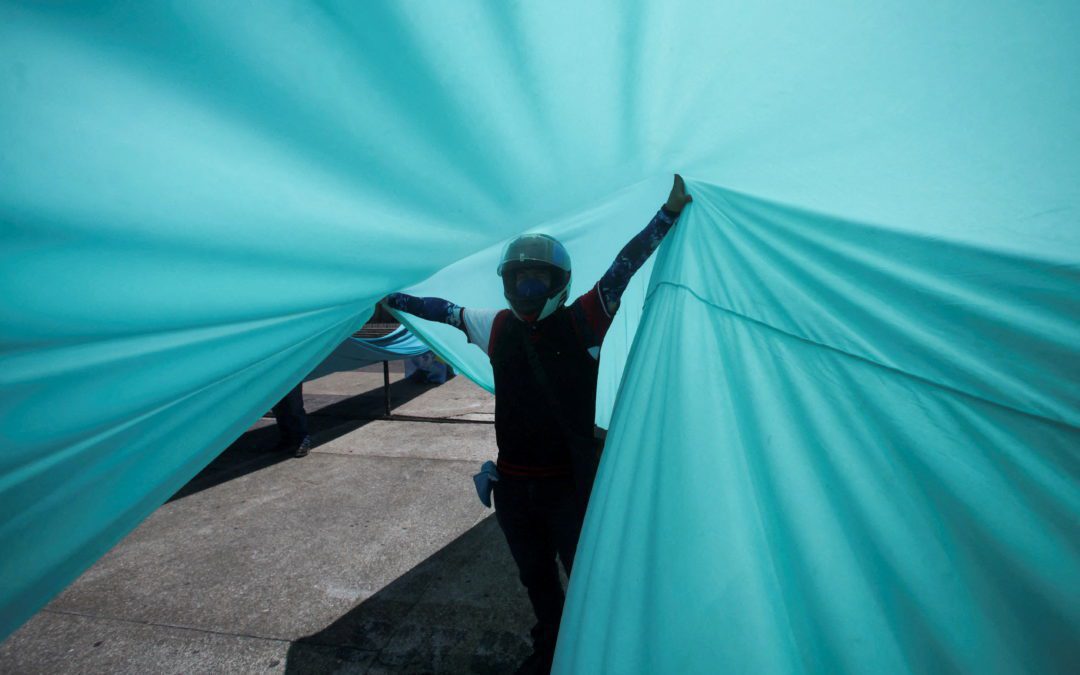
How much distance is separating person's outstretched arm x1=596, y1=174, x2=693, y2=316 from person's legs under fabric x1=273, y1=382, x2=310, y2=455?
16.7ft

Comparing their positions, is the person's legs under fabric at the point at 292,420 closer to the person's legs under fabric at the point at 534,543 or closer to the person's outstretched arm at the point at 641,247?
the person's legs under fabric at the point at 534,543

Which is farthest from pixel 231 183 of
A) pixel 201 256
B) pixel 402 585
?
pixel 402 585

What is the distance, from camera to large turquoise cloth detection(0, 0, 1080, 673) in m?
0.75

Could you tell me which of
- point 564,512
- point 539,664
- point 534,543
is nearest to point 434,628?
point 539,664

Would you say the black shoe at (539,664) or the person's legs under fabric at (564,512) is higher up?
the person's legs under fabric at (564,512)

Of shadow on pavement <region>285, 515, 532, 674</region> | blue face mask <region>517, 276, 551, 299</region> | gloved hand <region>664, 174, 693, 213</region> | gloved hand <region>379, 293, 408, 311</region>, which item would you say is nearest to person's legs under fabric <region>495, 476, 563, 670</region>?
shadow on pavement <region>285, 515, 532, 674</region>

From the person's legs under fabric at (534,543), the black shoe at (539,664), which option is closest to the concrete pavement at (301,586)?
the black shoe at (539,664)

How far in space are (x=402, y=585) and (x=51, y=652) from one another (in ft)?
5.81

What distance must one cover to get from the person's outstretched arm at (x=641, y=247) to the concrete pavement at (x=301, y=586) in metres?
1.89

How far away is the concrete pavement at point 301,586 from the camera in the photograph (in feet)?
7.59

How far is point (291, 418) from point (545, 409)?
16.1 ft

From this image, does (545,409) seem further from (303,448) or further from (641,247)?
(303,448)

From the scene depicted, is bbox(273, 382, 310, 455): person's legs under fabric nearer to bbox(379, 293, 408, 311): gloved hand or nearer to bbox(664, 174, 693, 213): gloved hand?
bbox(379, 293, 408, 311): gloved hand

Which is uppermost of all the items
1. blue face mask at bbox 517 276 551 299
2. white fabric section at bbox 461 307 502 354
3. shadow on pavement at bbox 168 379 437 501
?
blue face mask at bbox 517 276 551 299
